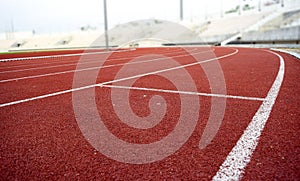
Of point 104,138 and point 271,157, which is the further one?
point 104,138

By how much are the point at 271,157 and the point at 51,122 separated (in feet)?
7.72

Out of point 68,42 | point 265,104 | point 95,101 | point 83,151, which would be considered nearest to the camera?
point 83,151

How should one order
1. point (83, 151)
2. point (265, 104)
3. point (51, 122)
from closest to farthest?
1. point (83, 151)
2. point (51, 122)
3. point (265, 104)

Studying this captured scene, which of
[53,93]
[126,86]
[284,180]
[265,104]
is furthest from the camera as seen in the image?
[126,86]

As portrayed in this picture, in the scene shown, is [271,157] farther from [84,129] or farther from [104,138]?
[84,129]

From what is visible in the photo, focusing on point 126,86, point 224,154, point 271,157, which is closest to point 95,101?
point 126,86

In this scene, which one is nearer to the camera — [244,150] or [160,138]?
[244,150]

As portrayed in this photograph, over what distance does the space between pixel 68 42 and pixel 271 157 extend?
65.2m

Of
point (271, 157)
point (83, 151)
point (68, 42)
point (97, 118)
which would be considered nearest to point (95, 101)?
point (97, 118)

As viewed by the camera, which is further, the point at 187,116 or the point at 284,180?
the point at 187,116

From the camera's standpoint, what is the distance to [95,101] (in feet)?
13.3

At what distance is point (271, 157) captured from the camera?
1.98 m

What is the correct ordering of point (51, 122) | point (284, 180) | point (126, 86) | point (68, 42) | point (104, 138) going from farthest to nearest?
point (68, 42), point (126, 86), point (51, 122), point (104, 138), point (284, 180)

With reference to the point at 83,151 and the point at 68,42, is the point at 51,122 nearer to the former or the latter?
the point at 83,151
